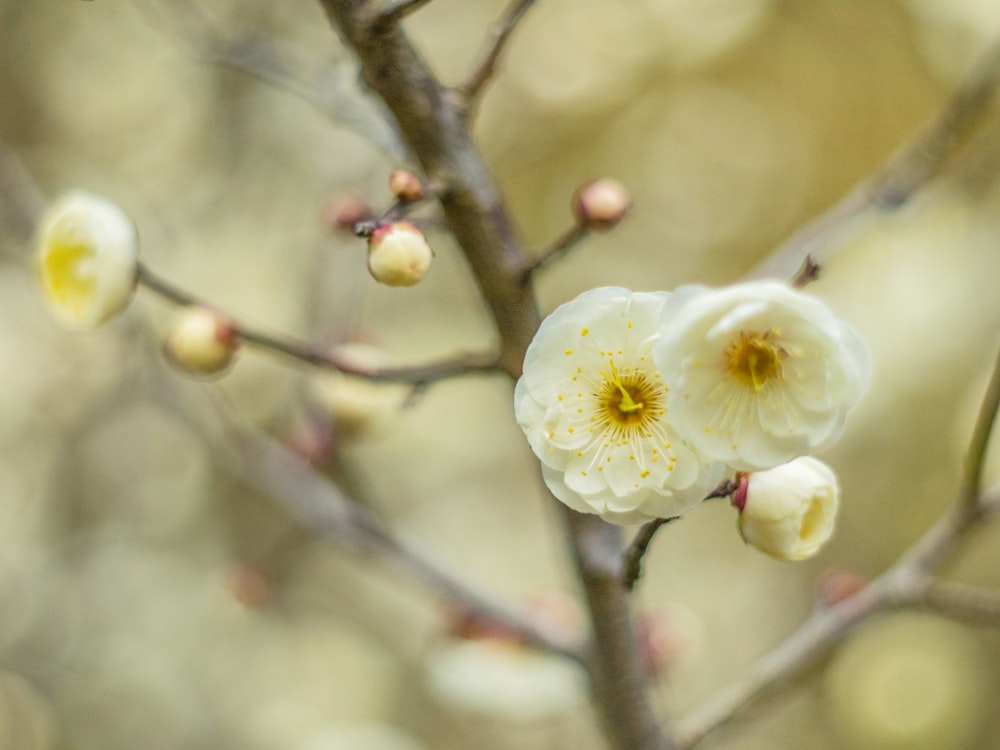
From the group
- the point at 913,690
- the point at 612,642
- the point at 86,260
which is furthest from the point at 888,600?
the point at 913,690

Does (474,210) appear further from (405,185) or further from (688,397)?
(688,397)

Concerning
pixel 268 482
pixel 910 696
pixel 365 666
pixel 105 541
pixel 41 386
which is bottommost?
pixel 910 696

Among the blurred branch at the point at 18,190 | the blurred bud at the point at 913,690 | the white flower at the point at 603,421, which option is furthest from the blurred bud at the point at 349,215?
the blurred bud at the point at 913,690

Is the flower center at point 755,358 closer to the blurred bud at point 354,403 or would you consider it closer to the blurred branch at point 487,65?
the blurred branch at point 487,65

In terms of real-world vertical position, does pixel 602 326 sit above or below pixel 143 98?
above

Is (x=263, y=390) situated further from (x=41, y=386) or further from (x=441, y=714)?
(x=441, y=714)

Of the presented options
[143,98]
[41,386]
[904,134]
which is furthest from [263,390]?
[904,134]
